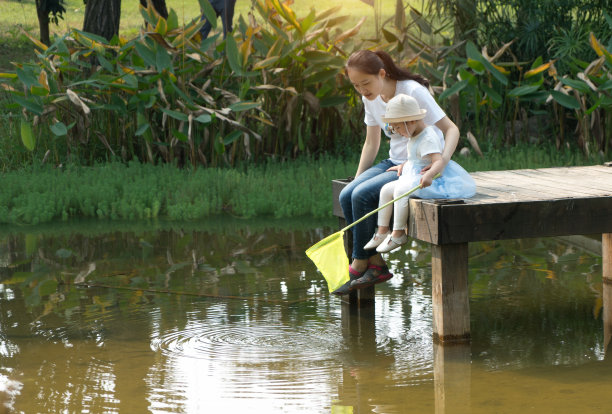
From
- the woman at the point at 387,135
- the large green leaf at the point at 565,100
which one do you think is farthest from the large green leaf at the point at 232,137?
the woman at the point at 387,135

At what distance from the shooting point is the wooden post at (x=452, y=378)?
3.17 metres

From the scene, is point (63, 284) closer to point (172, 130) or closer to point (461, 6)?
point (172, 130)

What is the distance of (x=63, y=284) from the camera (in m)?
5.20

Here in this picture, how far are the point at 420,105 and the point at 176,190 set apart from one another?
368 cm

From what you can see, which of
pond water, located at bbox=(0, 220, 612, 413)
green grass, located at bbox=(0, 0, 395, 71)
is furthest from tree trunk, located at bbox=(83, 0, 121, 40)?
green grass, located at bbox=(0, 0, 395, 71)

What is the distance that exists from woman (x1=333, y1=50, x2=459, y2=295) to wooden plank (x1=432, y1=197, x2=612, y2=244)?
45 centimetres

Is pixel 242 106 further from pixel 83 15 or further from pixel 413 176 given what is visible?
pixel 83 15

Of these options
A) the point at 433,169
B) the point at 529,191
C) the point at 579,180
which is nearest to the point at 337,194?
the point at 433,169

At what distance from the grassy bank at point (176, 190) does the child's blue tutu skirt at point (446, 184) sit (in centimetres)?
306

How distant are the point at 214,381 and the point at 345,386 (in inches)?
19.4

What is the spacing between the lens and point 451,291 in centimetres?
379

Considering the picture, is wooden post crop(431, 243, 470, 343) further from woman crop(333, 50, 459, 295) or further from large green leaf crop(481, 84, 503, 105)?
large green leaf crop(481, 84, 503, 105)

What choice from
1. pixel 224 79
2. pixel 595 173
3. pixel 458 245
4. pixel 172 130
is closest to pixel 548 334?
pixel 458 245

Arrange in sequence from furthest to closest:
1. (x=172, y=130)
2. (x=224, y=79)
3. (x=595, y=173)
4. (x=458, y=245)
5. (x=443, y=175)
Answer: (x=224, y=79) < (x=172, y=130) < (x=595, y=173) < (x=443, y=175) < (x=458, y=245)
